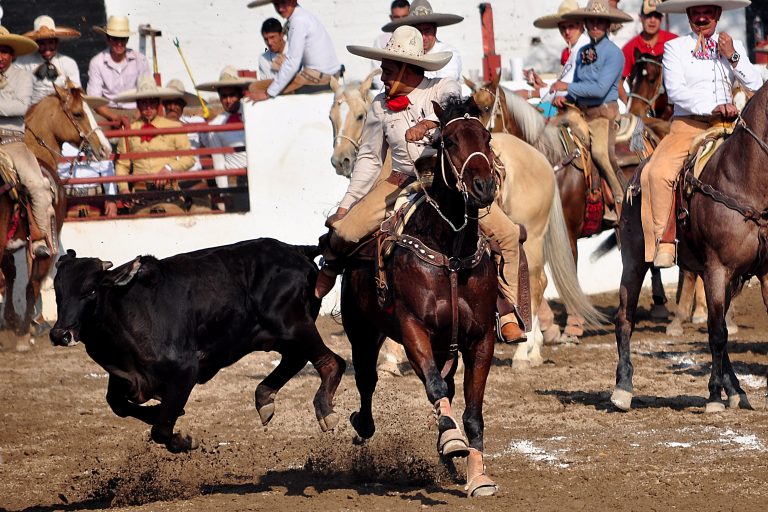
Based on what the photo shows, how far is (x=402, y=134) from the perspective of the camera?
728cm

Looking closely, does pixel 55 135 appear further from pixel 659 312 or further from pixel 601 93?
pixel 659 312

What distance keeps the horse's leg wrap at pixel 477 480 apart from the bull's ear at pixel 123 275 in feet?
7.03

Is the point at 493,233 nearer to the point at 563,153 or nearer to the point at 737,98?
the point at 737,98

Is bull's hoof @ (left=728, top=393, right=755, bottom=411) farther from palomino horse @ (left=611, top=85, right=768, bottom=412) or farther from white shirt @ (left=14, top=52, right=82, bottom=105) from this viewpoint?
white shirt @ (left=14, top=52, right=82, bottom=105)

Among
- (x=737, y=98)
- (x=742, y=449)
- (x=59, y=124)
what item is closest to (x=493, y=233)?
(x=742, y=449)

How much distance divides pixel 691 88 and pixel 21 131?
634cm

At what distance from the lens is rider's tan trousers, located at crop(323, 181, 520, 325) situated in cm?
736

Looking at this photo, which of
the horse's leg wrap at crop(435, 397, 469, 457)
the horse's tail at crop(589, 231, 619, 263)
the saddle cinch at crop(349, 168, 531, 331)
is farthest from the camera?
the horse's tail at crop(589, 231, 619, 263)

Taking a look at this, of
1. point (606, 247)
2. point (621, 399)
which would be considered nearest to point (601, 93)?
point (606, 247)

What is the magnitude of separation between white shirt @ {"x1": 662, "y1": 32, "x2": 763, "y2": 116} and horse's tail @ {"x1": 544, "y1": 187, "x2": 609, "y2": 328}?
89.2 inches

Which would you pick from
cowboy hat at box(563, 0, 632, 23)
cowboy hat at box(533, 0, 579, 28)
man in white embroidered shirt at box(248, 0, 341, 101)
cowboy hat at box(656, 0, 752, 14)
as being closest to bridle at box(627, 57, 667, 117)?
cowboy hat at box(563, 0, 632, 23)

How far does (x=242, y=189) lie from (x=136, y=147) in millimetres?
1333

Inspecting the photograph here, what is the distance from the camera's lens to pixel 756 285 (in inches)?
579

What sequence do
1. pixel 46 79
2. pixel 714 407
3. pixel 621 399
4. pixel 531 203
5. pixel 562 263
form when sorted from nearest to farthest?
1. pixel 714 407
2. pixel 621 399
3. pixel 531 203
4. pixel 562 263
5. pixel 46 79
